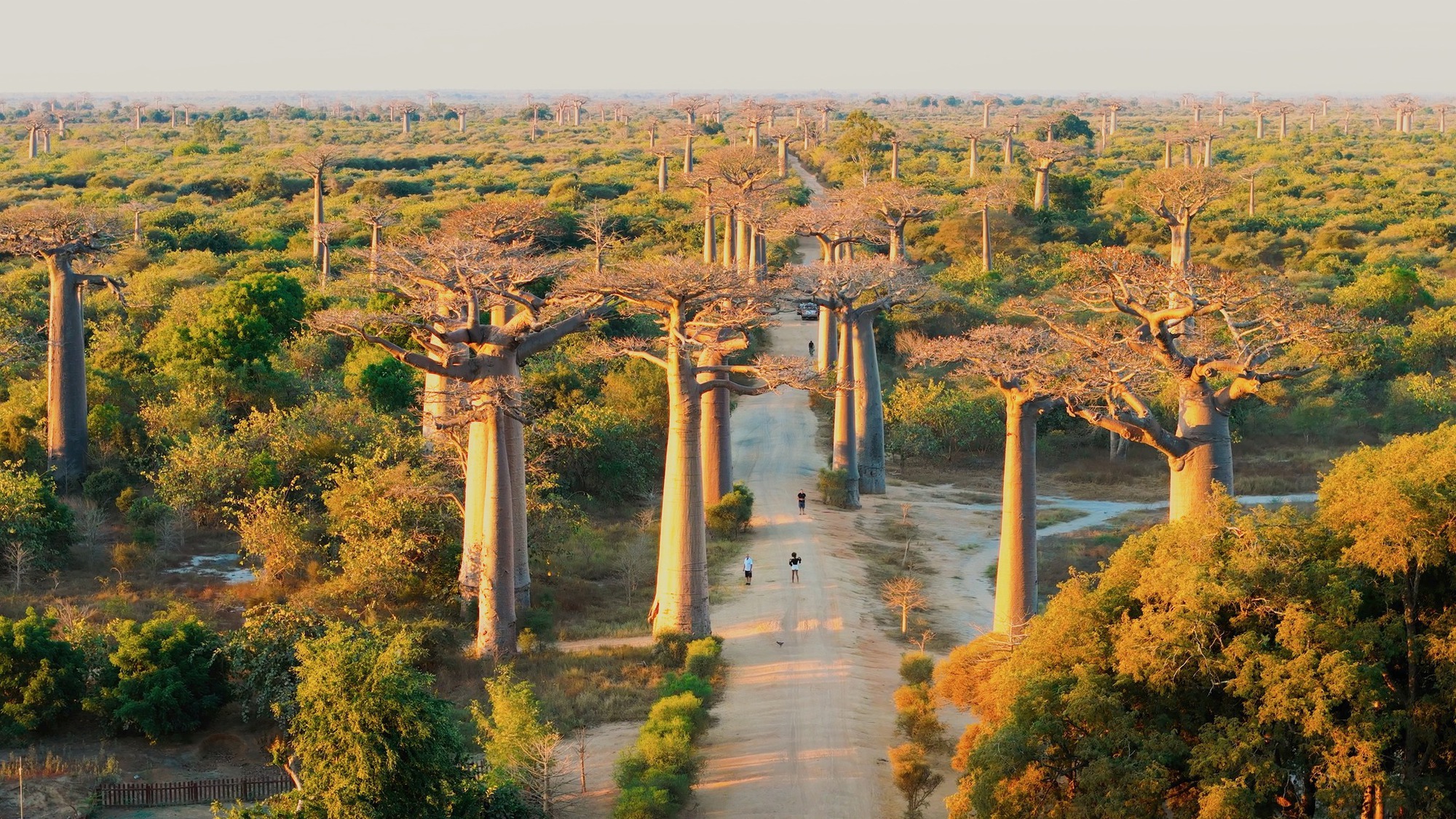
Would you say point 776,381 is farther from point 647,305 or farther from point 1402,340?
point 1402,340

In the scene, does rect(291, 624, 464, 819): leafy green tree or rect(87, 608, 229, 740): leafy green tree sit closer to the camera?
rect(291, 624, 464, 819): leafy green tree

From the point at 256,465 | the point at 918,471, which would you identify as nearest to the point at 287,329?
the point at 256,465

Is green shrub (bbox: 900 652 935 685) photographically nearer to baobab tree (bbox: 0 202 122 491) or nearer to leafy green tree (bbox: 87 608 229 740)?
leafy green tree (bbox: 87 608 229 740)

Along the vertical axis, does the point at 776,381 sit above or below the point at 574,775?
above

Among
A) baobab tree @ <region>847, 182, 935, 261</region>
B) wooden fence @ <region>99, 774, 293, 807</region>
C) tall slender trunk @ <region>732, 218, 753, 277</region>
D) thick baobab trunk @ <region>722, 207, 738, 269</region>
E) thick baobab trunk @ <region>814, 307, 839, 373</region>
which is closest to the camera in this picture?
wooden fence @ <region>99, 774, 293, 807</region>

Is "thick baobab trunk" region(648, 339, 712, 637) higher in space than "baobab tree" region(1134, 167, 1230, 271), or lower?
lower

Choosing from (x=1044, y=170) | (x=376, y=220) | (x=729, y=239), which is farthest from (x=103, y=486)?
(x=1044, y=170)

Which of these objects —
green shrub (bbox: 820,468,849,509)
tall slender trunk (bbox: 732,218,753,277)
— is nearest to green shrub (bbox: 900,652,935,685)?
green shrub (bbox: 820,468,849,509)
